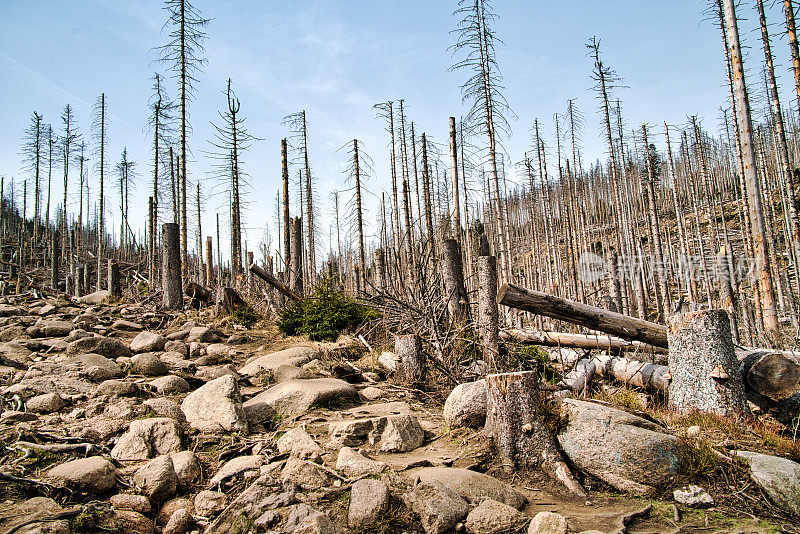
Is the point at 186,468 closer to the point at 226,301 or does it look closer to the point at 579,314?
the point at 579,314

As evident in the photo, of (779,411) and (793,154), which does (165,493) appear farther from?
(793,154)

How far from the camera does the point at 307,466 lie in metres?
3.67

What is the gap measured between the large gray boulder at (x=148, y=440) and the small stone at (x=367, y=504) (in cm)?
205

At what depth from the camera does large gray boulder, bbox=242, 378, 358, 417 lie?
5117 millimetres

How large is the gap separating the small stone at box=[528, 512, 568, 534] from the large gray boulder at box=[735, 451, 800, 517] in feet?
5.92

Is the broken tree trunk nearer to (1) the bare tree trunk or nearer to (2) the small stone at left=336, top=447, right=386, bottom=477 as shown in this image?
(2) the small stone at left=336, top=447, right=386, bottom=477

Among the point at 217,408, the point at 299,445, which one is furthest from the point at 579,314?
the point at 217,408

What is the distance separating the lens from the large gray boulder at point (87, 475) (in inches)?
132

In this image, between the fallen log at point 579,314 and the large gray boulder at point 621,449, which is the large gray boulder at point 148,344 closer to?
the fallen log at point 579,314

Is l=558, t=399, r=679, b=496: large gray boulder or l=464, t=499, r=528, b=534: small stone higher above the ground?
l=558, t=399, r=679, b=496: large gray boulder

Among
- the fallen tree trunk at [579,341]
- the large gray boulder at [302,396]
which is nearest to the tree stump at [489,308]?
the fallen tree trunk at [579,341]

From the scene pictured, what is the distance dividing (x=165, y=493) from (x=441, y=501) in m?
2.22

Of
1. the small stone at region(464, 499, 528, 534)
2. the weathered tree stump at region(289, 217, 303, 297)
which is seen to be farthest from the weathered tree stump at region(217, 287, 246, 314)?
the small stone at region(464, 499, 528, 534)

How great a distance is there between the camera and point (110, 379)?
20.2 feet
